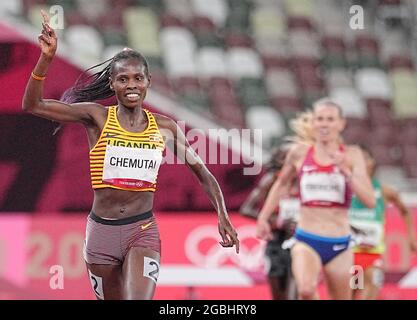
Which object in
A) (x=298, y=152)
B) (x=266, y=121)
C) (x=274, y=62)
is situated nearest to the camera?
(x=298, y=152)

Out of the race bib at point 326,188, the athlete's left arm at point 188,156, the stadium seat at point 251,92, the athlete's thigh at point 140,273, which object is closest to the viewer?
the athlete's thigh at point 140,273

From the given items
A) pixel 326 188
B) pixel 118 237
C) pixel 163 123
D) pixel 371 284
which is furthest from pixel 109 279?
pixel 371 284

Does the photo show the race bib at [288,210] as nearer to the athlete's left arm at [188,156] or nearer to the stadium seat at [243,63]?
the athlete's left arm at [188,156]

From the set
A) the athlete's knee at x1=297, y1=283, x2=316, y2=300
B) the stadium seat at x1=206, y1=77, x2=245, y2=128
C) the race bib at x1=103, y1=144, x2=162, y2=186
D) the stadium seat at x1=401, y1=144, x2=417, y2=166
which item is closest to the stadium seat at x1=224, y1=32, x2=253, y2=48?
the stadium seat at x1=206, y1=77, x2=245, y2=128

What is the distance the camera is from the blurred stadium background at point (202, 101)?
11711 millimetres

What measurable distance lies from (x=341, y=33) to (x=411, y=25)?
0.93 m

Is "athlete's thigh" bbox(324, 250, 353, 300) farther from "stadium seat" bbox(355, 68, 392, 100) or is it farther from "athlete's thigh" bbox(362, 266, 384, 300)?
"stadium seat" bbox(355, 68, 392, 100)

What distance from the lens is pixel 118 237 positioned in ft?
21.4

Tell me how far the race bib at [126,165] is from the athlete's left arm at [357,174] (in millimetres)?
2680

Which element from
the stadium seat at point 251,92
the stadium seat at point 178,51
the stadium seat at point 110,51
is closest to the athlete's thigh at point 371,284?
the stadium seat at point 251,92

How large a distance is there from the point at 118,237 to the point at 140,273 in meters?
0.29

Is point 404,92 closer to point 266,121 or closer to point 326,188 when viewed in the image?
point 266,121
